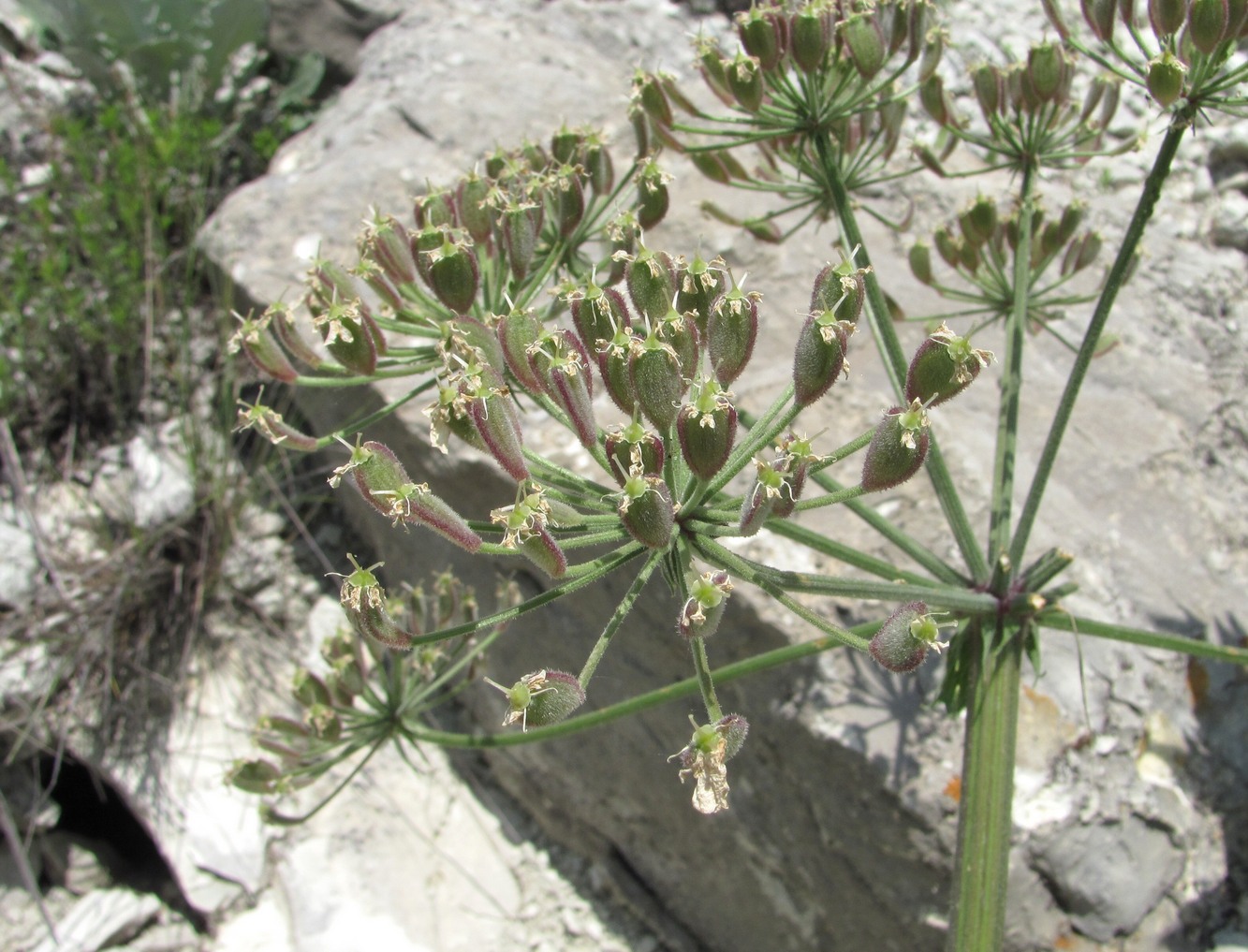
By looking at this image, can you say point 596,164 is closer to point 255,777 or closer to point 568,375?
point 568,375

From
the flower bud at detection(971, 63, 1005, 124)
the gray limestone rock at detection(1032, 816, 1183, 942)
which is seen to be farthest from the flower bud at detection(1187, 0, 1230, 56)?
the gray limestone rock at detection(1032, 816, 1183, 942)

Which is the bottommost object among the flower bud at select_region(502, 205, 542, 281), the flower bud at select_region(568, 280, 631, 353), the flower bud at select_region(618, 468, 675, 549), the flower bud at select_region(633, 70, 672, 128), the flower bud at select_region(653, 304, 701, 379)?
the flower bud at select_region(618, 468, 675, 549)

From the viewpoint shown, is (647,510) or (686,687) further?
(686,687)

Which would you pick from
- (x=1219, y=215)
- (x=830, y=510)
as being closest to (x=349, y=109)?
(x=830, y=510)

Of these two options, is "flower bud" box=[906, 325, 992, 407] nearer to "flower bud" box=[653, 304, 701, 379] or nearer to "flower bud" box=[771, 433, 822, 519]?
"flower bud" box=[771, 433, 822, 519]

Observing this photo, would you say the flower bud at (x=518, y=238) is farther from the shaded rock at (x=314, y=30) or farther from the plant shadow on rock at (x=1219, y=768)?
the shaded rock at (x=314, y=30)

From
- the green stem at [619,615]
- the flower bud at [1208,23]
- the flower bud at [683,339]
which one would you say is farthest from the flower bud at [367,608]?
the flower bud at [1208,23]

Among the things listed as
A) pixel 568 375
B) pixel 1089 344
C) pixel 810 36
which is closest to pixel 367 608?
pixel 568 375
